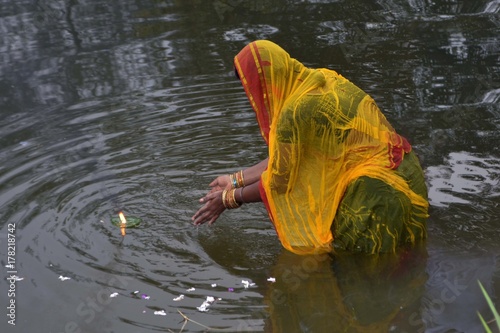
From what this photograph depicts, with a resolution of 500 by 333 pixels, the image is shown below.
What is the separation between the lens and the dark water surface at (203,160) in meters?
4.21

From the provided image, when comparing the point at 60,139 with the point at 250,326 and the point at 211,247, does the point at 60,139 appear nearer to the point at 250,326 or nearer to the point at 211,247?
the point at 211,247

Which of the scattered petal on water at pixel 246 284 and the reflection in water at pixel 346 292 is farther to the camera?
the scattered petal on water at pixel 246 284

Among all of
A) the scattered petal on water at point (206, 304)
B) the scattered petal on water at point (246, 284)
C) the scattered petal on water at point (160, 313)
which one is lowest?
the scattered petal on water at point (246, 284)

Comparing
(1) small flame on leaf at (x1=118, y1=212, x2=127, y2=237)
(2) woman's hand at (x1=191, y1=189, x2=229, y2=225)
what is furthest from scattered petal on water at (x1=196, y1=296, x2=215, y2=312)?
(1) small flame on leaf at (x1=118, y1=212, x2=127, y2=237)

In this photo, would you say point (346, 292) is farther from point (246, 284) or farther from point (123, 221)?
point (123, 221)

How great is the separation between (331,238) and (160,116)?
2.75m

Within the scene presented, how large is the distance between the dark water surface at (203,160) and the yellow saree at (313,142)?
0.30m

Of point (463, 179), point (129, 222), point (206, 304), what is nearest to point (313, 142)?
point (206, 304)

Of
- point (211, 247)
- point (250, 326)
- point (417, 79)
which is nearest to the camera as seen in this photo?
point (250, 326)

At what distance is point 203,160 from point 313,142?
5.89 feet

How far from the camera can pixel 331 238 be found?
4.56m

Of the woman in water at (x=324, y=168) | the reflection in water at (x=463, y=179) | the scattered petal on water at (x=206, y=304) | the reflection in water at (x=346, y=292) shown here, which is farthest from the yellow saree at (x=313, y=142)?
the reflection in water at (x=463, y=179)

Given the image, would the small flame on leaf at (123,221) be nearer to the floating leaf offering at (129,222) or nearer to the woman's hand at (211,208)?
the floating leaf offering at (129,222)

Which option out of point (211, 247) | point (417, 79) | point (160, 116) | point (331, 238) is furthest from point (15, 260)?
point (417, 79)
